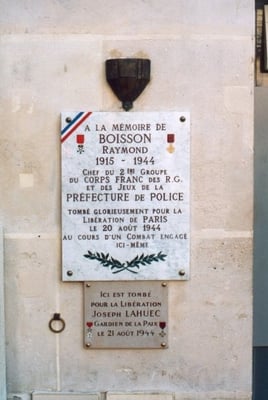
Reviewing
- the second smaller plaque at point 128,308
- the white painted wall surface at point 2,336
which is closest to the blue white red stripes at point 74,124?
the white painted wall surface at point 2,336

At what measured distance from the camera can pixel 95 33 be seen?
14.4 ft

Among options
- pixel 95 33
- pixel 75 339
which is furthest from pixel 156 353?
pixel 95 33

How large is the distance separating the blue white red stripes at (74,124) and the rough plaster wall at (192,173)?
0.06 m

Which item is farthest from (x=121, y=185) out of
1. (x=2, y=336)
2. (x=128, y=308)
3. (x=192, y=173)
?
(x=2, y=336)

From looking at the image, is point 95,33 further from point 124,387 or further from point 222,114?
point 124,387

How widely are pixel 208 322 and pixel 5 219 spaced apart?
1.37 meters

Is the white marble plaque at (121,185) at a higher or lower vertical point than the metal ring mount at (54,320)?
higher

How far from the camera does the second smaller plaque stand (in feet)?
14.6

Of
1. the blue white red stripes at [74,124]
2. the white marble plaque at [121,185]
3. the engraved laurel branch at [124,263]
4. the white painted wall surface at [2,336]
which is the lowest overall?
the white painted wall surface at [2,336]

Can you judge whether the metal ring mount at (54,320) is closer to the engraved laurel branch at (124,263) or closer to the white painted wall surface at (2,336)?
the white painted wall surface at (2,336)

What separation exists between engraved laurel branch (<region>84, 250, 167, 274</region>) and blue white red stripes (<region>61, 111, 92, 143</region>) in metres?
0.71

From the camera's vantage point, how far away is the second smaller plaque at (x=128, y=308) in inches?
175

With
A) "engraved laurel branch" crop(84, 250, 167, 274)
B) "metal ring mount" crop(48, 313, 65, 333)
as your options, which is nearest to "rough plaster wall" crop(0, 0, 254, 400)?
"metal ring mount" crop(48, 313, 65, 333)

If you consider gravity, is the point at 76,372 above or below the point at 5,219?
below
